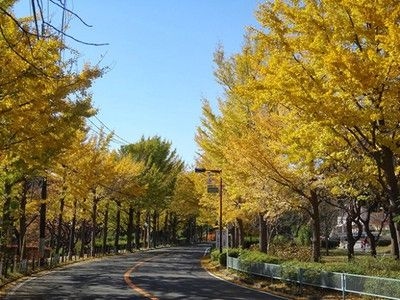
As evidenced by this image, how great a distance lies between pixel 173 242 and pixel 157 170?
2528 centimetres

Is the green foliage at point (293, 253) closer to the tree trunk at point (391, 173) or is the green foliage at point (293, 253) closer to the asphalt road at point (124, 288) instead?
the asphalt road at point (124, 288)

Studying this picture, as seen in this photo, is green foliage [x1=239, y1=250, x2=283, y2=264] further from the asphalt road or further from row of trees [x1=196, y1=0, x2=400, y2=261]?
row of trees [x1=196, y1=0, x2=400, y2=261]

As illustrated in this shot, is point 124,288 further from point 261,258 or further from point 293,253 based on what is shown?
point 293,253

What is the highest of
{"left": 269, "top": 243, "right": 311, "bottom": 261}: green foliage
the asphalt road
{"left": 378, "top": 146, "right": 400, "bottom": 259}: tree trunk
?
{"left": 378, "top": 146, "right": 400, "bottom": 259}: tree trunk

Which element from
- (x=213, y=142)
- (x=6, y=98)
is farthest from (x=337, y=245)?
(x=6, y=98)

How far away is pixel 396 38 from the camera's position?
8.60 meters

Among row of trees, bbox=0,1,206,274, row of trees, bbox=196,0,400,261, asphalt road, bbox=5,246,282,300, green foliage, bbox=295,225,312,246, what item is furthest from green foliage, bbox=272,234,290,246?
row of trees, bbox=196,0,400,261

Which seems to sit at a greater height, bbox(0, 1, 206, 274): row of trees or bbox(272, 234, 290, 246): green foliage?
bbox(0, 1, 206, 274): row of trees

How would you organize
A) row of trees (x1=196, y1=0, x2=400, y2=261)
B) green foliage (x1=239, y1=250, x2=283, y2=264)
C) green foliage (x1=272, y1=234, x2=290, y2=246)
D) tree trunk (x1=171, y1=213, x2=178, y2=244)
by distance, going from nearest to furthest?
1. row of trees (x1=196, y1=0, x2=400, y2=261)
2. green foliage (x1=239, y1=250, x2=283, y2=264)
3. green foliage (x1=272, y1=234, x2=290, y2=246)
4. tree trunk (x1=171, y1=213, x2=178, y2=244)

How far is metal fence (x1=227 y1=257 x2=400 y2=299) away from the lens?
36.7ft

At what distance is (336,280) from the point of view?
13250mm

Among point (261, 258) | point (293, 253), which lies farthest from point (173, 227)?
point (261, 258)

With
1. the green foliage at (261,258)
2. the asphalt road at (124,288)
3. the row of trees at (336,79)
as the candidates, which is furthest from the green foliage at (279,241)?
the row of trees at (336,79)

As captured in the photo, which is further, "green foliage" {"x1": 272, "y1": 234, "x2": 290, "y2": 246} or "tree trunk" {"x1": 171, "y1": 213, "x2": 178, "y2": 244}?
"tree trunk" {"x1": 171, "y1": 213, "x2": 178, "y2": 244}
